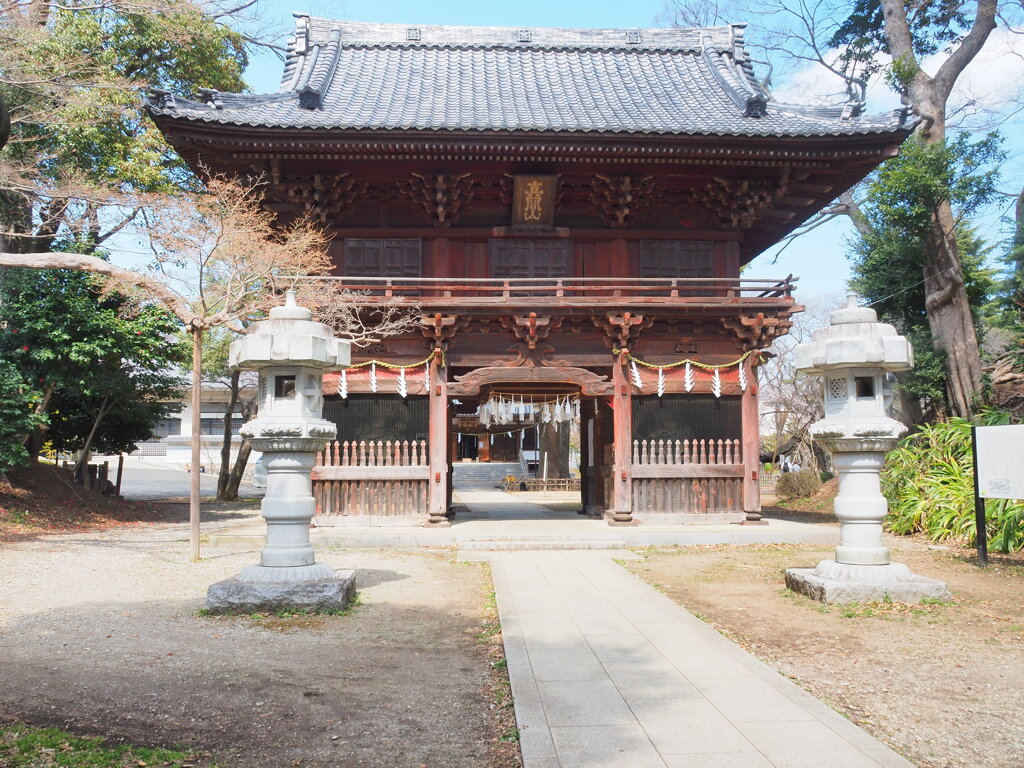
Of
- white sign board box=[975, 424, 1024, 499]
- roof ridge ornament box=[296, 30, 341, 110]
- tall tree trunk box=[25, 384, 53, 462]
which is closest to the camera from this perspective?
white sign board box=[975, 424, 1024, 499]

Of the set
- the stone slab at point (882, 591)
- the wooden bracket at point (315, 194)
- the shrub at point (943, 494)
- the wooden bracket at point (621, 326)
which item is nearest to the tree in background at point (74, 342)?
the wooden bracket at point (315, 194)

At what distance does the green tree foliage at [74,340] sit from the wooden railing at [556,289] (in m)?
5.56

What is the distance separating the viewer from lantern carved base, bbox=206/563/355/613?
22.8ft

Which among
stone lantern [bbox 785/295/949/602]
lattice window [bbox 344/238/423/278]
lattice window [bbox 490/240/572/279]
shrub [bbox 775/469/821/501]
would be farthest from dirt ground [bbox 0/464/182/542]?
shrub [bbox 775/469/821/501]

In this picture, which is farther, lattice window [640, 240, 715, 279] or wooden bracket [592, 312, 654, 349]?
lattice window [640, 240, 715, 279]

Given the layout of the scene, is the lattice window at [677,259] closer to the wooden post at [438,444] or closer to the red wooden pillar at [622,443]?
the red wooden pillar at [622,443]

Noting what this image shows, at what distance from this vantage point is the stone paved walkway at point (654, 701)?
11.7 feet

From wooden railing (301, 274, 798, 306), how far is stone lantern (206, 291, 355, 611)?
5728 millimetres

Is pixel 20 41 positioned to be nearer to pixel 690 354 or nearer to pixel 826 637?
pixel 690 354

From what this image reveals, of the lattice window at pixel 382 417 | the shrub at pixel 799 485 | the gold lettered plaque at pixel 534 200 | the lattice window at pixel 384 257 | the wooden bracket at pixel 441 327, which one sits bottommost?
the shrub at pixel 799 485

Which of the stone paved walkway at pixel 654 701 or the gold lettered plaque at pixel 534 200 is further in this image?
the gold lettered plaque at pixel 534 200

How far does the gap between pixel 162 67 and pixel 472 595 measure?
683 inches

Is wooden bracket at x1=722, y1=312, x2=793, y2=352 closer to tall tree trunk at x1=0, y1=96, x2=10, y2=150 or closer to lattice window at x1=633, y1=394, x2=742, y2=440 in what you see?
lattice window at x1=633, y1=394, x2=742, y2=440

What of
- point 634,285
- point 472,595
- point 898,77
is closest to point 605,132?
point 634,285
